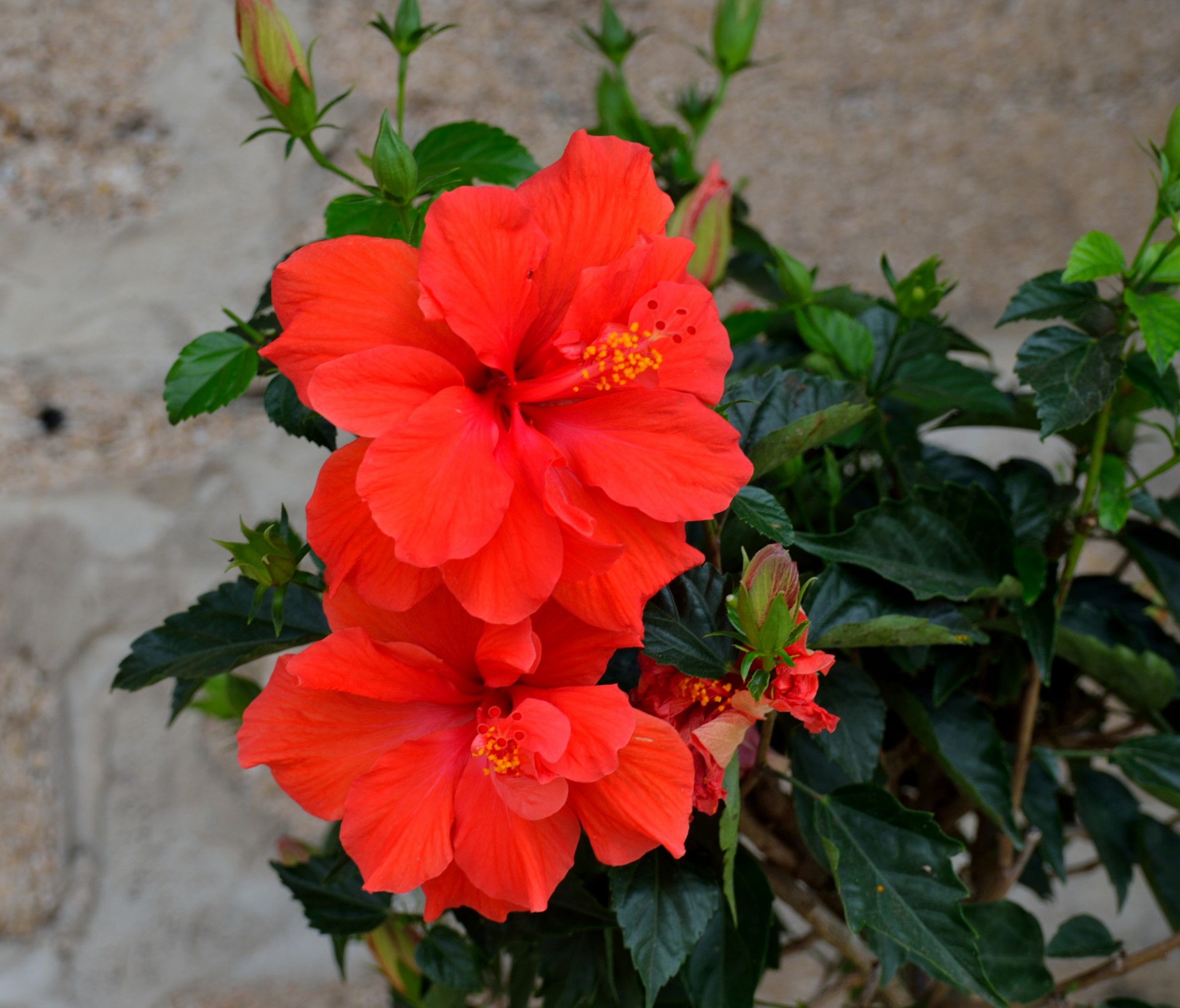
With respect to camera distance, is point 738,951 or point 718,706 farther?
point 738,951

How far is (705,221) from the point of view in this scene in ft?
1.63

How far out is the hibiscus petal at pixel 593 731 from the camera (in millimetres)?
336

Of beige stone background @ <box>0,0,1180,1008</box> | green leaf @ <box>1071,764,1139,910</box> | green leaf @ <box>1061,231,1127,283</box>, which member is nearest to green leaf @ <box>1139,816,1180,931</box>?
green leaf @ <box>1071,764,1139,910</box>

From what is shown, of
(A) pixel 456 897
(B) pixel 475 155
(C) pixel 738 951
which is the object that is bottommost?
(C) pixel 738 951

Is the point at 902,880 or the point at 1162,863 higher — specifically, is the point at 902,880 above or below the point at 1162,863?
above

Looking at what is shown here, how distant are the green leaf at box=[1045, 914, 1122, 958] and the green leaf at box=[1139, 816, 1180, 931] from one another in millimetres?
40

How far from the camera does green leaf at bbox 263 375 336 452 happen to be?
0.44 meters

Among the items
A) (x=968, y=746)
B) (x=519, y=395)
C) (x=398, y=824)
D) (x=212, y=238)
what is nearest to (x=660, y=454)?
(x=519, y=395)

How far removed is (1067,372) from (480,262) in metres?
0.28

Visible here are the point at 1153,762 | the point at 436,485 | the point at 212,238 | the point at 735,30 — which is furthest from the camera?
the point at 212,238

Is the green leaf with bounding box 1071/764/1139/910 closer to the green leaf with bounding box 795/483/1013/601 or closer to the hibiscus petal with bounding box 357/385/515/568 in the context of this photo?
the green leaf with bounding box 795/483/1013/601

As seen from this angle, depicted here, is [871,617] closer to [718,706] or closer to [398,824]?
[718,706]

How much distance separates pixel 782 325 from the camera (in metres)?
0.64

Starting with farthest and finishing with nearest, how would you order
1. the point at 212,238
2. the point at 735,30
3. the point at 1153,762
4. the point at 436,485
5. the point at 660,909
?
the point at 212,238 → the point at 735,30 → the point at 1153,762 → the point at 660,909 → the point at 436,485
